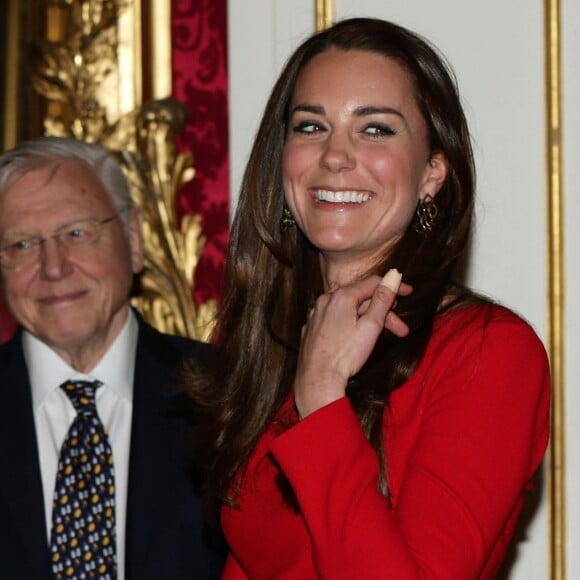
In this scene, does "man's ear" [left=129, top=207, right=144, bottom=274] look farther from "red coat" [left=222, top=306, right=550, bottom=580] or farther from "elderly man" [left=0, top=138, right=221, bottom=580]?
"red coat" [left=222, top=306, right=550, bottom=580]

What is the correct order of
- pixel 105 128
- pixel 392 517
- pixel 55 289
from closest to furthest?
pixel 392 517 < pixel 55 289 < pixel 105 128

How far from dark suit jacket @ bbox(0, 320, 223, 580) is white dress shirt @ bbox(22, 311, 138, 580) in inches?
1.5

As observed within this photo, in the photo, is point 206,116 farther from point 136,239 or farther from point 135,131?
point 136,239

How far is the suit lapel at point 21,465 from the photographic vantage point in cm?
259

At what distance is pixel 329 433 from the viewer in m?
1.73

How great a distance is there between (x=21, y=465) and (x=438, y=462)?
1.20m

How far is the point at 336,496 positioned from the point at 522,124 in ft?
4.67

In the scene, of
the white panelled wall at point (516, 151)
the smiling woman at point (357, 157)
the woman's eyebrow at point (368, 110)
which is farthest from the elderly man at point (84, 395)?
the woman's eyebrow at point (368, 110)

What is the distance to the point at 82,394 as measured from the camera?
2.81 meters

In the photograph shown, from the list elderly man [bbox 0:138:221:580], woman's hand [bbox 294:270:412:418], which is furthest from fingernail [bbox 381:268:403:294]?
elderly man [bbox 0:138:221:580]

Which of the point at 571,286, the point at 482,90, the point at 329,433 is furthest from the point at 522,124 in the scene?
the point at 329,433

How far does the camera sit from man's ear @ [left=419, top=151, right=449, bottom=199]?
2.00 metres

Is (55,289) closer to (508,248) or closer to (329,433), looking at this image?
(508,248)

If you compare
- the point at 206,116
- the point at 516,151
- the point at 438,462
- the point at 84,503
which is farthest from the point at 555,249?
the point at 438,462
